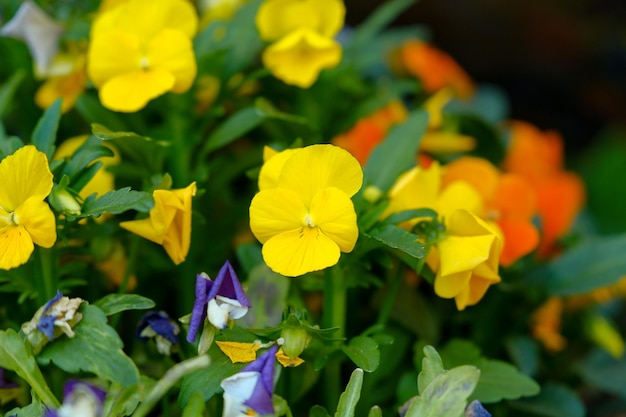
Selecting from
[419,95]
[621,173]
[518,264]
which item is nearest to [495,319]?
[518,264]

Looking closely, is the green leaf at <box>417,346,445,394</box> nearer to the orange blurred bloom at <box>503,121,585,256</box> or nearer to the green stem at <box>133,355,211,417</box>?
the green stem at <box>133,355,211,417</box>

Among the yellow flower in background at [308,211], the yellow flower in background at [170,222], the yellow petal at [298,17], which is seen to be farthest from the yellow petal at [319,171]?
the yellow petal at [298,17]

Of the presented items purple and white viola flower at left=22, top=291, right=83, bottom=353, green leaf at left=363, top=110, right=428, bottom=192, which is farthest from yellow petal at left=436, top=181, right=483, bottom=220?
purple and white viola flower at left=22, top=291, right=83, bottom=353

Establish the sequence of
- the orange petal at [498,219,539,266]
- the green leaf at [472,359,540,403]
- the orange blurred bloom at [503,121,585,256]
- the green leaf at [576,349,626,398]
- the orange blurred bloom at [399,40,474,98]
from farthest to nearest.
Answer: the orange blurred bloom at [399,40,474,98] → the orange blurred bloom at [503,121,585,256] → the green leaf at [576,349,626,398] → the orange petal at [498,219,539,266] → the green leaf at [472,359,540,403]

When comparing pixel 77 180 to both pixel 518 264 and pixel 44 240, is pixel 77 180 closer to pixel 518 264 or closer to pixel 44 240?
pixel 44 240

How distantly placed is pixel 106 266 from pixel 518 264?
0.50m

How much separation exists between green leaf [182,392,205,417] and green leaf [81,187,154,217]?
165mm

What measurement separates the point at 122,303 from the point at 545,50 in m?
1.46

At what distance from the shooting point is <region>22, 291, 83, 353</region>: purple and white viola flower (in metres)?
0.65

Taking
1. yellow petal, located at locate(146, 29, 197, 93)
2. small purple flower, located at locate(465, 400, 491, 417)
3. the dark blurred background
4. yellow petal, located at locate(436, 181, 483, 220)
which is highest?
yellow petal, located at locate(146, 29, 197, 93)

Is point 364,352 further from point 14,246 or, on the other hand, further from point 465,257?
point 14,246

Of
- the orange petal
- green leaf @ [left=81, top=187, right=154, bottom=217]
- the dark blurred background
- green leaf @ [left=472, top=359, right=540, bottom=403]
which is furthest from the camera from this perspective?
the dark blurred background

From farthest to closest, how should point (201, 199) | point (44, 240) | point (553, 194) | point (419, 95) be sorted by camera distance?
1. point (419, 95)
2. point (553, 194)
3. point (201, 199)
4. point (44, 240)

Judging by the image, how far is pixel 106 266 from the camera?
35.6 inches
